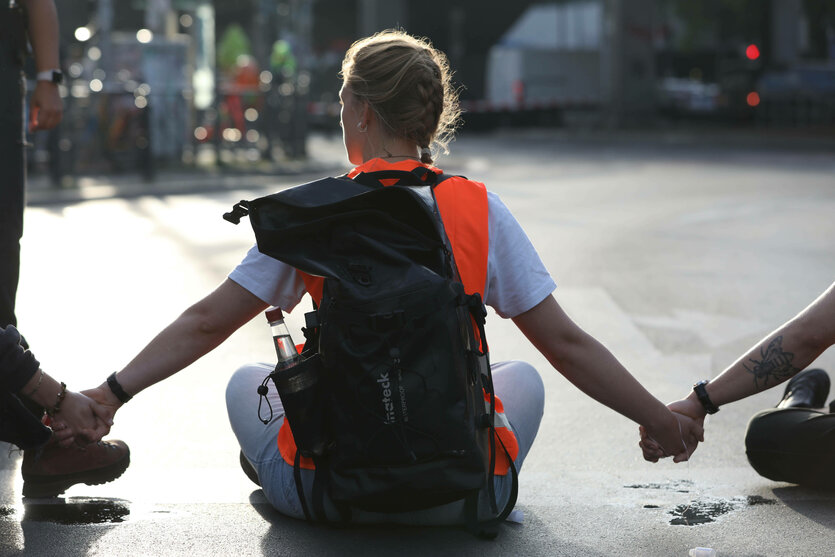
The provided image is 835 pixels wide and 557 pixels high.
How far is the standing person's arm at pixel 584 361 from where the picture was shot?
10.0ft

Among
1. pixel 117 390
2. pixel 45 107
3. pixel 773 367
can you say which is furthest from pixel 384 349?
pixel 45 107

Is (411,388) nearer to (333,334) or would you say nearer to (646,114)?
(333,334)

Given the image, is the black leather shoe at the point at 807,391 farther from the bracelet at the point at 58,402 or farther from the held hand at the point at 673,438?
the bracelet at the point at 58,402

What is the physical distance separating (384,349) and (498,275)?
0.45m

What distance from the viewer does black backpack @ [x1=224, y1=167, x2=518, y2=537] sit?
8.75 feet

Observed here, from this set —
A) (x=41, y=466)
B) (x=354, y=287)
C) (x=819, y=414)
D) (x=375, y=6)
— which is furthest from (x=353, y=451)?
(x=375, y=6)

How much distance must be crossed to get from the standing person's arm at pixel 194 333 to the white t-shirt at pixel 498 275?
0.17 ft

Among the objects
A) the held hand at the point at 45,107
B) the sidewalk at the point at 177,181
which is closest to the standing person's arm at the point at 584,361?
the held hand at the point at 45,107

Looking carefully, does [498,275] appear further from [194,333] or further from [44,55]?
[44,55]

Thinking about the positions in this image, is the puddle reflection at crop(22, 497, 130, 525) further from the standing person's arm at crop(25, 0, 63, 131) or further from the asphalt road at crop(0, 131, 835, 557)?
the standing person's arm at crop(25, 0, 63, 131)

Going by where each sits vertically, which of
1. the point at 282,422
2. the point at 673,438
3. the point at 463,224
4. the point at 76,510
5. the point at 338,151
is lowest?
the point at 338,151

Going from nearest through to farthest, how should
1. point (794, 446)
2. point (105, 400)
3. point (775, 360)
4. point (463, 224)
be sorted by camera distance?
point (463, 224) → point (105, 400) → point (775, 360) → point (794, 446)

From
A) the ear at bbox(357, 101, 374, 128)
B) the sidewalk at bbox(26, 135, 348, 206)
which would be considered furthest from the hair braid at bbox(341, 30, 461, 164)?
the sidewalk at bbox(26, 135, 348, 206)

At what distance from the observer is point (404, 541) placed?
10.2ft
